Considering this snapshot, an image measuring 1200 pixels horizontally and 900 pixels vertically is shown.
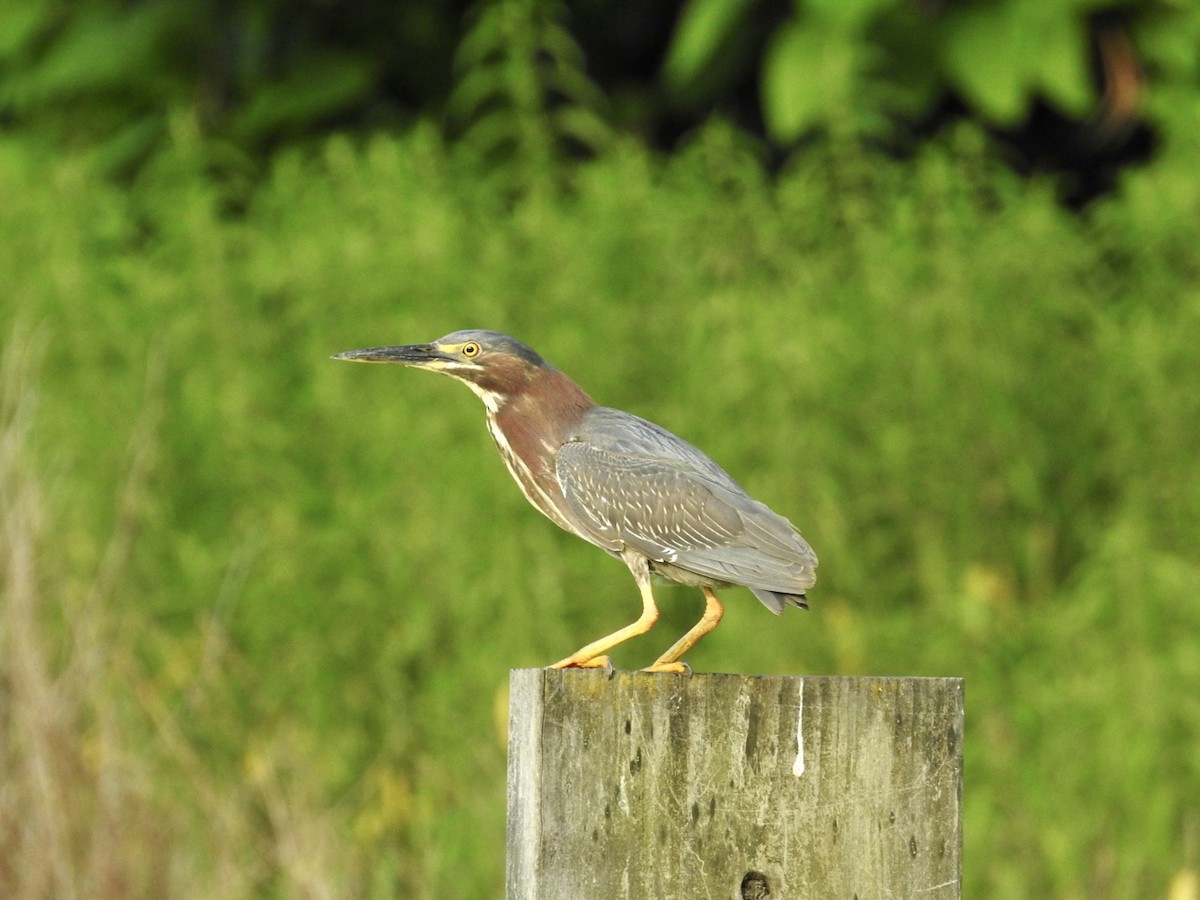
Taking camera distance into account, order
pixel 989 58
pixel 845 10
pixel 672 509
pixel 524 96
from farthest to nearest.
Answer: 1. pixel 989 58
2. pixel 845 10
3. pixel 524 96
4. pixel 672 509

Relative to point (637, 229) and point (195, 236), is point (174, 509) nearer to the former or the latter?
point (195, 236)

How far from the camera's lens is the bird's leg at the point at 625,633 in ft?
9.37

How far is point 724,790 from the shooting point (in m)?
2.66

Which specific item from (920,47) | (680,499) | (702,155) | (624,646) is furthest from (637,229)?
(680,499)

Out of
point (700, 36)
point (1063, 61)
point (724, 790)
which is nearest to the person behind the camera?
point (724, 790)

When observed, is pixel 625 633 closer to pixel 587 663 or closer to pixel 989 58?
pixel 587 663

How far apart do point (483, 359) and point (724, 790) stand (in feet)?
3.61

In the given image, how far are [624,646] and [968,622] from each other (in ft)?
3.46

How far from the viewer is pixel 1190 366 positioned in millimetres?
6027

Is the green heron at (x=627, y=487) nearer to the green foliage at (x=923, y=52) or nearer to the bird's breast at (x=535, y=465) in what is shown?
the bird's breast at (x=535, y=465)

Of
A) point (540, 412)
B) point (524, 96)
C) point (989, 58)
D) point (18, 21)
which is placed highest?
point (18, 21)

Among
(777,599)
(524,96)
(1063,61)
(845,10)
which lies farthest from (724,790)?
(1063,61)

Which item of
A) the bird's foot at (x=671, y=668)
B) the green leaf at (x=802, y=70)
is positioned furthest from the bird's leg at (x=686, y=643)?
the green leaf at (x=802, y=70)

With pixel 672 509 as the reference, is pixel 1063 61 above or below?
above
